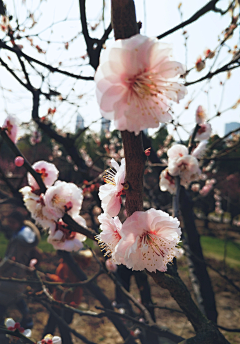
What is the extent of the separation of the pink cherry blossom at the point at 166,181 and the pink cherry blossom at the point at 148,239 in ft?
3.19

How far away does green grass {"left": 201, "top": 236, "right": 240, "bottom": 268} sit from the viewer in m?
6.87

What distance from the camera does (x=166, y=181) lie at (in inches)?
67.2

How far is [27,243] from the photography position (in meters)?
3.19

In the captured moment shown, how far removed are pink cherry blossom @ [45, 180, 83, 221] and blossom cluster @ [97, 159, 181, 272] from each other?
52cm

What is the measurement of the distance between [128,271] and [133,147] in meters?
3.14

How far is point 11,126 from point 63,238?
728 millimetres

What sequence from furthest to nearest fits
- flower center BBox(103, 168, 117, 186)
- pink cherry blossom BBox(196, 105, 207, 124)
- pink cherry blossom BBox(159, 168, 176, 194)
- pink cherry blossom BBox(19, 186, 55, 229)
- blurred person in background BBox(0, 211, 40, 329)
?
blurred person in background BBox(0, 211, 40, 329) → pink cherry blossom BBox(196, 105, 207, 124) → pink cherry blossom BBox(159, 168, 176, 194) → pink cherry blossom BBox(19, 186, 55, 229) → flower center BBox(103, 168, 117, 186)

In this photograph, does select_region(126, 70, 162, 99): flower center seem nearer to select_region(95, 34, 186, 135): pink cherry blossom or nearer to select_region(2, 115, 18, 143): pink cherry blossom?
select_region(95, 34, 186, 135): pink cherry blossom

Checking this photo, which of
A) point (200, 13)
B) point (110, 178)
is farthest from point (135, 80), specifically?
point (200, 13)

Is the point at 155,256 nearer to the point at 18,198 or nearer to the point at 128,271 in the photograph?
the point at 18,198

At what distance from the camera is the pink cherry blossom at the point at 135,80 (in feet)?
1.60

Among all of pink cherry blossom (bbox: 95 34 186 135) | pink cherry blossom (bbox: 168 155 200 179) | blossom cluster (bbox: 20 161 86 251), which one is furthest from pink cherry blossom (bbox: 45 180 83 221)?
pink cherry blossom (bbox: 95 34 186 135)

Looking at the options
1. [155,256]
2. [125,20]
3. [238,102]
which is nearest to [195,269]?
[238,102]

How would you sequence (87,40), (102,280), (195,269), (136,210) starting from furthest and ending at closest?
1. (102,280)
2. (195,269)
3. (87,40)
4. (136,210)
